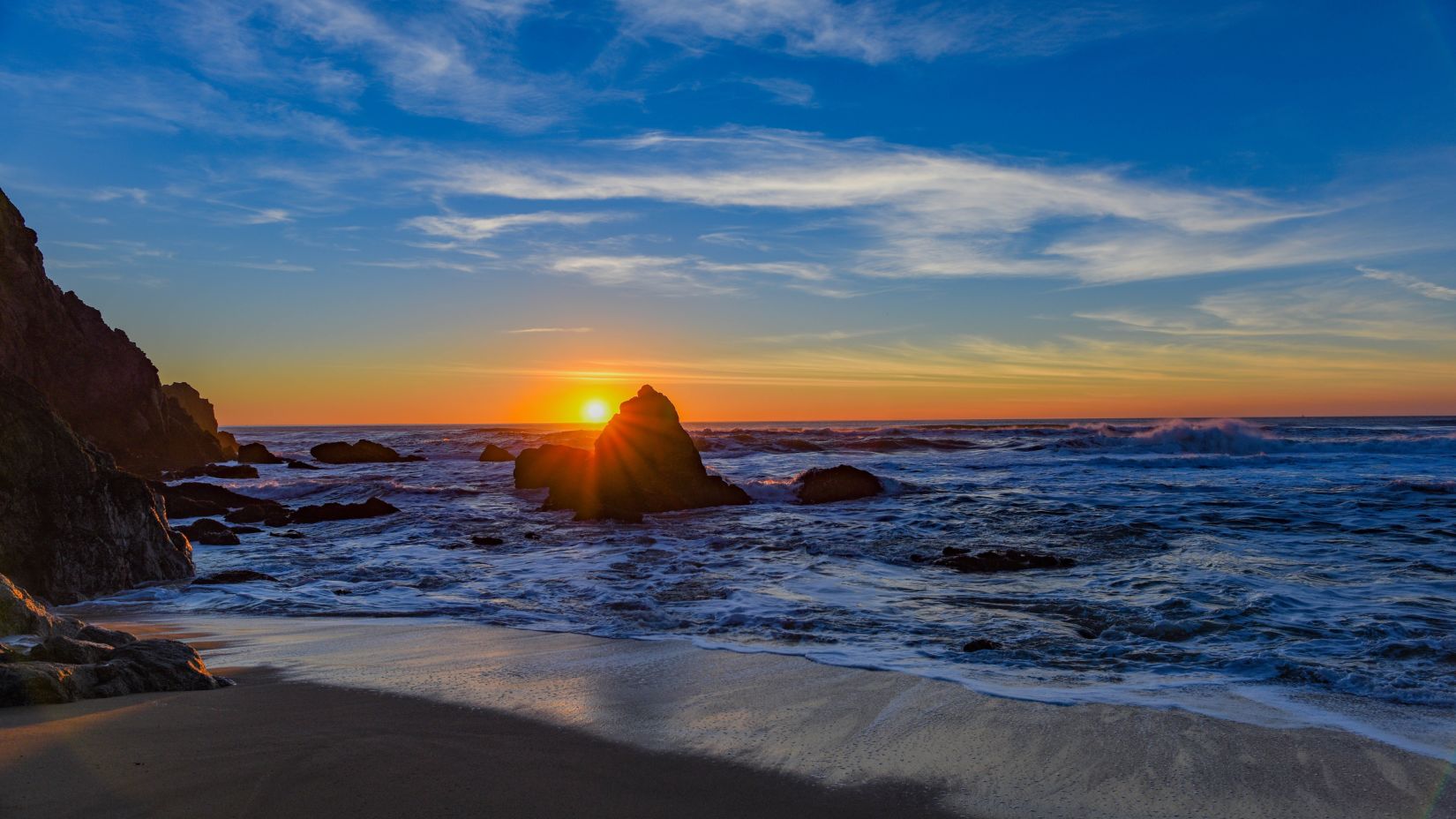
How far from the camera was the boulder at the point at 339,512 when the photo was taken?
16.6m

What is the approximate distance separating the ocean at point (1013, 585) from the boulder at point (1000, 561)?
33 cm

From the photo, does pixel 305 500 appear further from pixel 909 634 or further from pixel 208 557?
pixel 909 634

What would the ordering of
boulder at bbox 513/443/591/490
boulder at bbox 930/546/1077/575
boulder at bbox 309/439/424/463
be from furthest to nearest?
boulder at bbox 309/439/424/463
boulder at bbox 513/443/591/490
boulder at bbox 930/546/1077/575

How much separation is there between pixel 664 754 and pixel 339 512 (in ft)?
50.2

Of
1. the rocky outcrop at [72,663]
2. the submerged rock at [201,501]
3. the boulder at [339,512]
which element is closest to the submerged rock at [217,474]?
the submerged rock at [201,501]

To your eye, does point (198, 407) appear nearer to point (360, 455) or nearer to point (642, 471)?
point (360, 455)

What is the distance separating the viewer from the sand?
3148mm

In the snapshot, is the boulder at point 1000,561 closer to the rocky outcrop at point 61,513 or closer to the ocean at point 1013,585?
the ocean at point 1013,585

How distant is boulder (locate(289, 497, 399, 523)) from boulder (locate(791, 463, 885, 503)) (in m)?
8.77

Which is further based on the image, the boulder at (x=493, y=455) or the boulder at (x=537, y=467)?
the boulder at (x=493, y=455)

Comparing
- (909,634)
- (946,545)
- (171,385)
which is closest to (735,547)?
(946,545)

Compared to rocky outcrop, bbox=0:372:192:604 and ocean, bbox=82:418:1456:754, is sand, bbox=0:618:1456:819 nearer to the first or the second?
ocean, bbox=82:418:1456:754

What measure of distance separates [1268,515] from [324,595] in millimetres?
13717

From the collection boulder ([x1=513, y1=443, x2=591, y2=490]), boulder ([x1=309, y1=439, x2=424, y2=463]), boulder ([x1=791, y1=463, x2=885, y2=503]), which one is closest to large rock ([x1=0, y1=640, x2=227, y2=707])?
boulder ([x1=791, y1=463, x2=885, y2=503])
